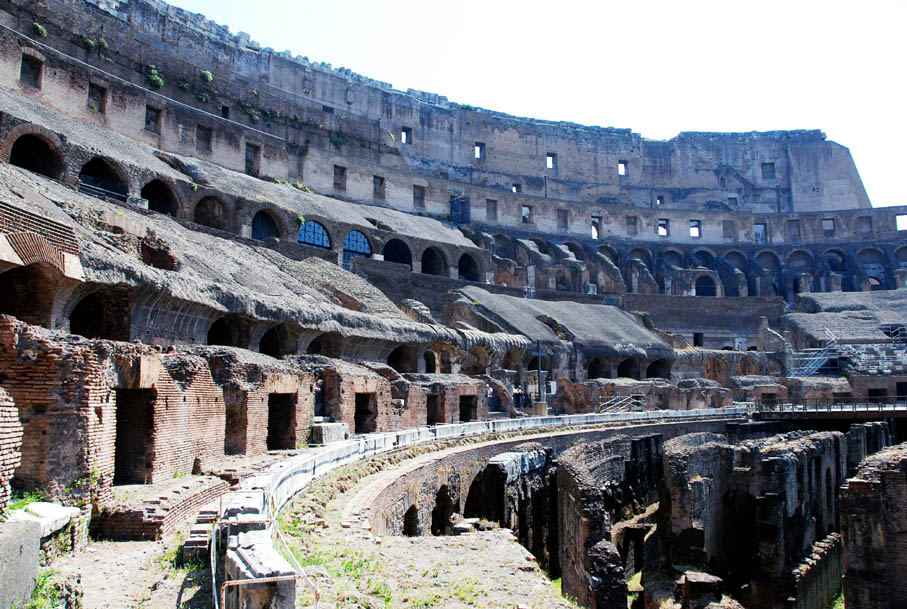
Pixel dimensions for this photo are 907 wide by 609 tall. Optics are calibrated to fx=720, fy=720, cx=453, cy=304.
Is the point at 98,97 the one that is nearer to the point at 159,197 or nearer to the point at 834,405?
the point at 159,197

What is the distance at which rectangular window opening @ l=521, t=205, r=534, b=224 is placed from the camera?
5891 cm

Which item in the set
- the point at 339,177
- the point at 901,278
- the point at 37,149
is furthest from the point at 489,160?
the point at 37,149

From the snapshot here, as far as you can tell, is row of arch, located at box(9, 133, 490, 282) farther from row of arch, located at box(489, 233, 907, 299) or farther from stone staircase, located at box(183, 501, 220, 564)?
stone staircase, located at box(183, 501, 220, 564)

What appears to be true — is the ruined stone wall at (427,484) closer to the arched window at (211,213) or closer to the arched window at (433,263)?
the arched window at (211,213)

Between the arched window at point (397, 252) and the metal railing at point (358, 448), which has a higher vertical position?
the arched window at point (397, 252)

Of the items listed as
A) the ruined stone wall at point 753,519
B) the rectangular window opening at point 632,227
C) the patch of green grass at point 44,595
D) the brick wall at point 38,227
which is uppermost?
the rectangular window opening at point 632,227

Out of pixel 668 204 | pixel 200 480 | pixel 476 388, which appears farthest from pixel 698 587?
pixel 668 204

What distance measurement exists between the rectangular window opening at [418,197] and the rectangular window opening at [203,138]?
642 inches

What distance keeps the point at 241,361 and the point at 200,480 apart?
3048 millimetres

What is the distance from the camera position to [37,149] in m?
29.8

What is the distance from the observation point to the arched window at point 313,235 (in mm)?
39031

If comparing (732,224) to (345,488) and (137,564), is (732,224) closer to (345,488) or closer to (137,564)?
(345,488)

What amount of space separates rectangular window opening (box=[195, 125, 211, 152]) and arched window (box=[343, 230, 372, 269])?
9.77 meters

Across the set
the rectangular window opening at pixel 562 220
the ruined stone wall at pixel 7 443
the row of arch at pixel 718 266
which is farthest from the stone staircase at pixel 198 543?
the rectangular window opening at pixel 562 220
